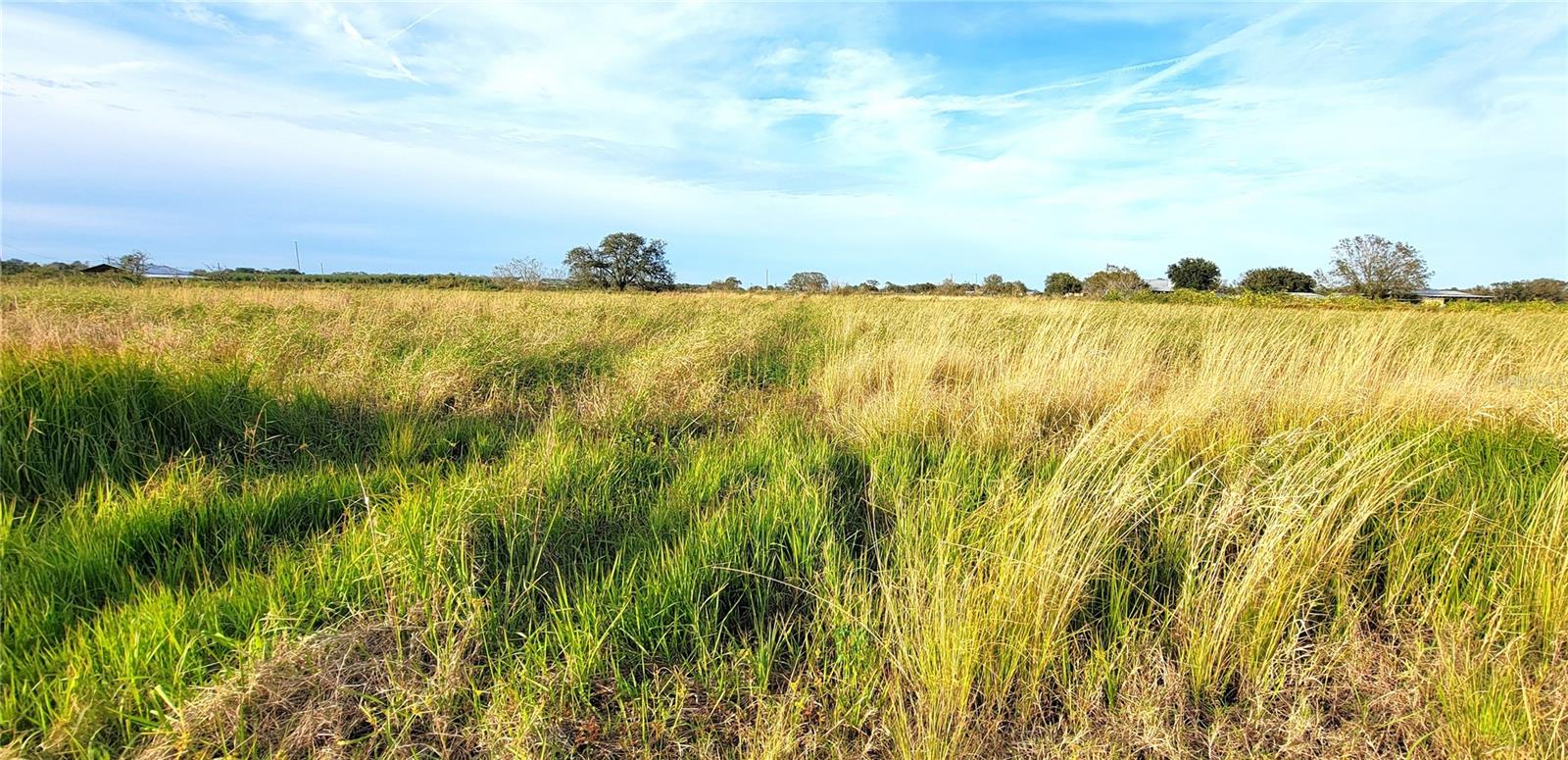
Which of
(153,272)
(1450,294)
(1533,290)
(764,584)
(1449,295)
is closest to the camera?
(764,584)

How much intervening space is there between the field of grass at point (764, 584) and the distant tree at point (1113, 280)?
41788 mm

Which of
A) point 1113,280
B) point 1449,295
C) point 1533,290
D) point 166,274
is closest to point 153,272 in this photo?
→ point 166,274

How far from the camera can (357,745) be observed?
1.45 m

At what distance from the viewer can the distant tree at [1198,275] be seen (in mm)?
47781

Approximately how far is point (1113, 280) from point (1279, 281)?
17.7 metres

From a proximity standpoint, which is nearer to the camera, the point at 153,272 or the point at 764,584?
the point at 764,584

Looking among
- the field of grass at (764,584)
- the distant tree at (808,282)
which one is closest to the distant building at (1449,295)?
the distant tree at (808,282)

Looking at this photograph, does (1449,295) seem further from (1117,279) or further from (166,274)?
(166,274)

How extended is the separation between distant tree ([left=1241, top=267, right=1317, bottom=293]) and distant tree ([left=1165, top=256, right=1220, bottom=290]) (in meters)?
2.23

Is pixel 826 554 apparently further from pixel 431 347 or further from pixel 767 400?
pixel 431 347

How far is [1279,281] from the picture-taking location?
1869 inches

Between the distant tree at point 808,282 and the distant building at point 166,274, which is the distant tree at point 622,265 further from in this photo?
the distant building at point 166,274

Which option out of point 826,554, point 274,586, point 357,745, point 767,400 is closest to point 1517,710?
point 826,554

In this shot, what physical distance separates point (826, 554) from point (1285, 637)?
145cm
